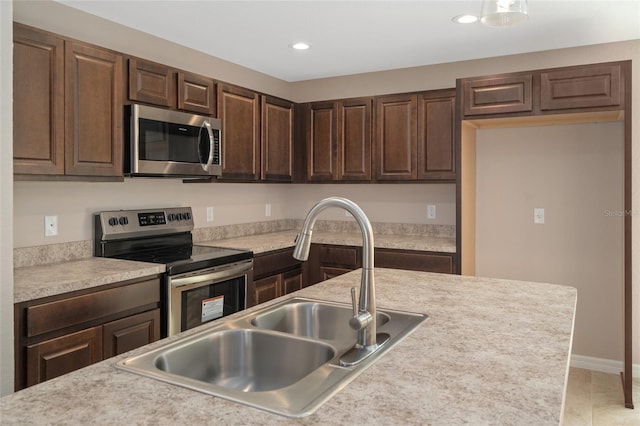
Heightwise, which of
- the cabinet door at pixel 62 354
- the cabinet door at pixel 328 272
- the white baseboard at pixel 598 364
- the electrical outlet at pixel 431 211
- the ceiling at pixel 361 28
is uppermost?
the ceiling at pixel 361 28

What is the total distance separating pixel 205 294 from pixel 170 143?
3.25ft

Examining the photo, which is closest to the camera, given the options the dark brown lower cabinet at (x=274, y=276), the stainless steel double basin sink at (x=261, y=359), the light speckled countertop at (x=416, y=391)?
the light speckled countertop at (x=416, y=391)

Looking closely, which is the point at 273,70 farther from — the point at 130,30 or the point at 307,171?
the point at 130,30

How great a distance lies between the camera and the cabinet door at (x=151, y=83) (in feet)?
9.72

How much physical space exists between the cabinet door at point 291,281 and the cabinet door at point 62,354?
1.71 meters

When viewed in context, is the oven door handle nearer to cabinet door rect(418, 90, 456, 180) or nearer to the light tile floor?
cabinet door rect(418, 90, 456, 180)

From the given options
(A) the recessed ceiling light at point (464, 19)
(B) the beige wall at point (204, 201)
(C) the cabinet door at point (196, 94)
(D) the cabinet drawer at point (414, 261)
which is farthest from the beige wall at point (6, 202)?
(D) the cabinet drawer at point (414, 261)

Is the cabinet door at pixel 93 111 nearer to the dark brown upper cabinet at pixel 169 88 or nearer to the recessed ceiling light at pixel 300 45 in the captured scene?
the dark brown upper cabinet at pixel 169 88

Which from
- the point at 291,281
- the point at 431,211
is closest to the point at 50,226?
the point at 291,281

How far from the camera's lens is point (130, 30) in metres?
3.28

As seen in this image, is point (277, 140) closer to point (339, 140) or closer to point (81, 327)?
point (339, 140)

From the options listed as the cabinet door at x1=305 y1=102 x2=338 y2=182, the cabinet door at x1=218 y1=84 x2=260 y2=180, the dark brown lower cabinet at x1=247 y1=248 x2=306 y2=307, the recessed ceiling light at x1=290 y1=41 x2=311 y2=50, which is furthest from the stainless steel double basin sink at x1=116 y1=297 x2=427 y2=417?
the cabinet door at x1=305 y1=102 x2=338 y2=182

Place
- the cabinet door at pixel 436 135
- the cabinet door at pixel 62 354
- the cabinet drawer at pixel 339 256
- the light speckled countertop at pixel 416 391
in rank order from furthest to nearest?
the cabinet drawer at pixel 339 256
the cabinet door at pixel 436 135
the cabinet door at pixel 62 354
the light speckled countertop at pixel 416 391

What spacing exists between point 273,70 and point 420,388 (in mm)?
3876
